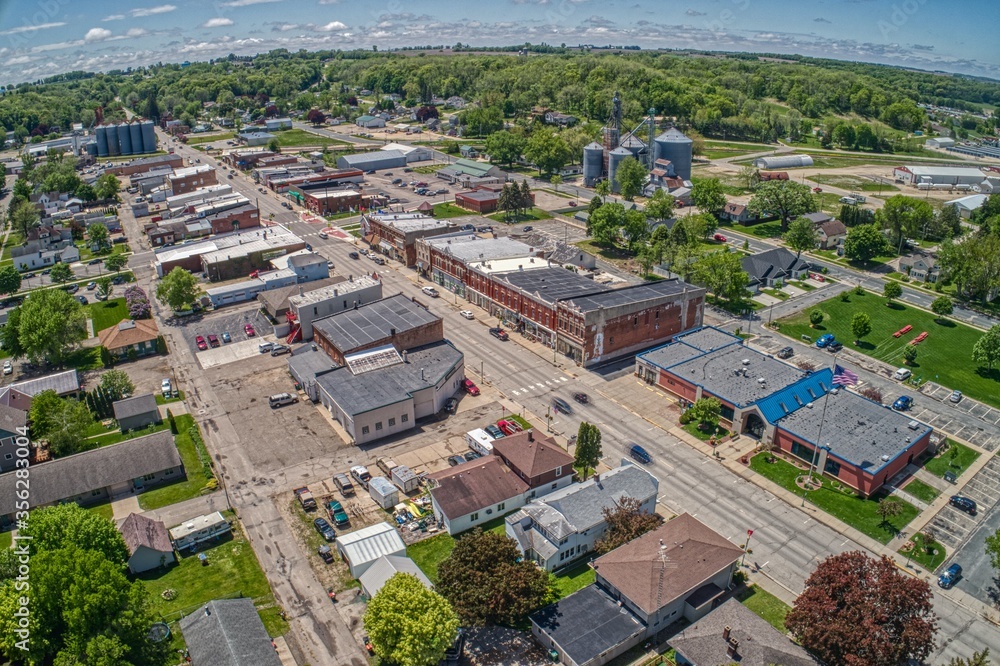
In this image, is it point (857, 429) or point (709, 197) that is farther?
point (709, 197)

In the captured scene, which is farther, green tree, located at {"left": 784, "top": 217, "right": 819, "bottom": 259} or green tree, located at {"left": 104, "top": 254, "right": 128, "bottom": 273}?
green tree, located at {"left": 104, "top": 254, "right": 128, "bottom": 273}

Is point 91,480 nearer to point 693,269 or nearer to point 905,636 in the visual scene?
point 905,636

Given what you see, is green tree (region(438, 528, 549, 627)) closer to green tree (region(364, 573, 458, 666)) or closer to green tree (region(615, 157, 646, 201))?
green tree (region(364, 573, 458, 666))

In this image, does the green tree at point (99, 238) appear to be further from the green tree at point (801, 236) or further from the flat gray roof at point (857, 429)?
the green tree at point (801, 236)

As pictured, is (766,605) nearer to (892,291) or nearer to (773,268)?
(892,291)

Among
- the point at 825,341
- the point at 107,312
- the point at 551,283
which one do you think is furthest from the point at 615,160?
the point at 107,312

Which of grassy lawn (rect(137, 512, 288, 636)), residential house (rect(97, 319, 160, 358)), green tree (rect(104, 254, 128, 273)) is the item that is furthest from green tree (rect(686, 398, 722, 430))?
green tree (rect(104, 254, 128, 273))
